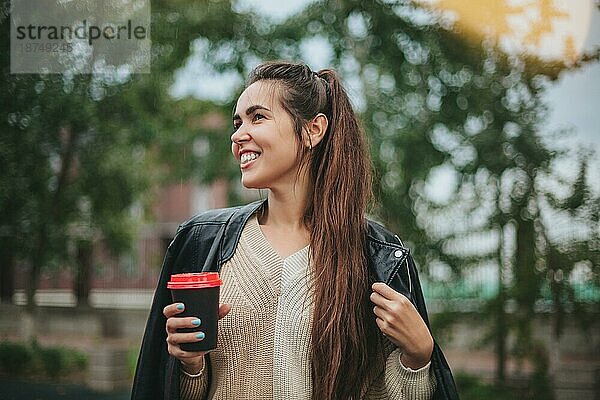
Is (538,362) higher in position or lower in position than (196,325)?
lower

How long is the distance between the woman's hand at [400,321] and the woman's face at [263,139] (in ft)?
0.92

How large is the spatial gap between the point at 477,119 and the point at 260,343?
11.2 feet

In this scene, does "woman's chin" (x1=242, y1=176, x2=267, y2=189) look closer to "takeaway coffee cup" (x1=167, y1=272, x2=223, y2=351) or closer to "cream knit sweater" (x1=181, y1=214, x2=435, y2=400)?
"cream knit sweater" (x1=181, y1=214, x2=435, y2=400)

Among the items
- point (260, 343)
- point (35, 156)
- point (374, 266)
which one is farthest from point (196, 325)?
point (35, 156)

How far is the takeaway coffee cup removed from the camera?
1.21 meters

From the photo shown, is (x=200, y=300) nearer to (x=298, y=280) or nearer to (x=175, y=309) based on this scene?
(x=175, y=309)

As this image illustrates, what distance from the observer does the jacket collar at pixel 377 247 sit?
1.41 m

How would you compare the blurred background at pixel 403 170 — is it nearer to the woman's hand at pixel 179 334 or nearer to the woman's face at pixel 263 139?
the woman's face at pixel 263 139

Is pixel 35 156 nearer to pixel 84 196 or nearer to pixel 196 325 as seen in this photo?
pixel 84 196

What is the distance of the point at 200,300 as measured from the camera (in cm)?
121

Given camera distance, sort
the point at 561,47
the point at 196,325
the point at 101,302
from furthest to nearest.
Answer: the point at 101,302
the point at 561,47
the point at 196,325

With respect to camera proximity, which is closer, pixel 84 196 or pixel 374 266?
pixel 374 266

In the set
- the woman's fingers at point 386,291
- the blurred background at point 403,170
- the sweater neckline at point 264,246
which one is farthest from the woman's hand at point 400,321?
the blurred background at point 403,170

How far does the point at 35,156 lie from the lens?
14.8 ft
